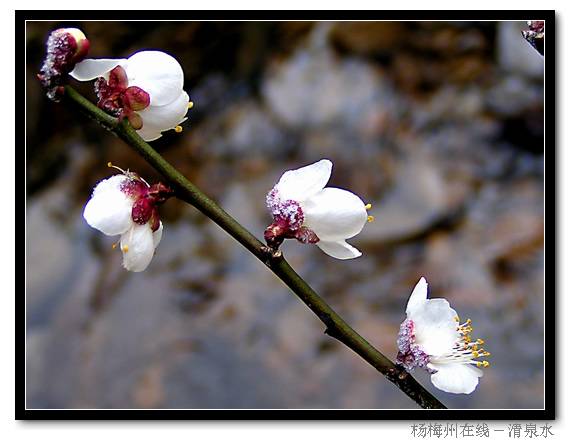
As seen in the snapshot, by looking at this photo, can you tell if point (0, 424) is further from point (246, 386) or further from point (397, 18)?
point (397, 18)

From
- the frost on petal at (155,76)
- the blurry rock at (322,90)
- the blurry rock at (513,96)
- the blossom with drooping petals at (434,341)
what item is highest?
the blurry rock at (322,90)

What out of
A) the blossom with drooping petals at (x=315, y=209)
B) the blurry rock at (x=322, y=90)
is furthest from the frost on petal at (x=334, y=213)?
the blurry rock at (x=322, y=90)

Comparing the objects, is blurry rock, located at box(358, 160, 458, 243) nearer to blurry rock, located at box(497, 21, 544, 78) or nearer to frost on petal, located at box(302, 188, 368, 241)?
blurry rock, located at box(497, 21, 544, 78)

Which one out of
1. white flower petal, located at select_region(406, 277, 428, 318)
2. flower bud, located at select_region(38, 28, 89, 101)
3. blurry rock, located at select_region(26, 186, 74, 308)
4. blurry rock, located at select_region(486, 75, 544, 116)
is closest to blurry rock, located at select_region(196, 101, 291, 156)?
blurry rock, located at select_region(26, 186, 74, 308)

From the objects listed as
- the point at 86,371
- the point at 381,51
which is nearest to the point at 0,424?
the point at 86,371

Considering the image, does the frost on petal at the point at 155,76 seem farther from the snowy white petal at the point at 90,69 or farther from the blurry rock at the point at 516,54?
the blurry rock at the point at 516,54

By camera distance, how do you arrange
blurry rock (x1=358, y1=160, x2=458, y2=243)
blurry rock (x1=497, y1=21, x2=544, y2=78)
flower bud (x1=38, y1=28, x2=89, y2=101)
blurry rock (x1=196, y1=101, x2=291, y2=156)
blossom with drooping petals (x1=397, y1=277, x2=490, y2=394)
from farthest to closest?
blurry rock (x1=196, y1=101, x2=291, y2=156), blurry rock (x1=358, y1=160, x2=458, y2=243), blurry rock (x1=497, y1=21, x2=544, y2=78), blossom with drooping petals (x1=397, y1=277, x2=490, y2=394), flower bud (x1=38, y1=28, x2=89, y2=101)
